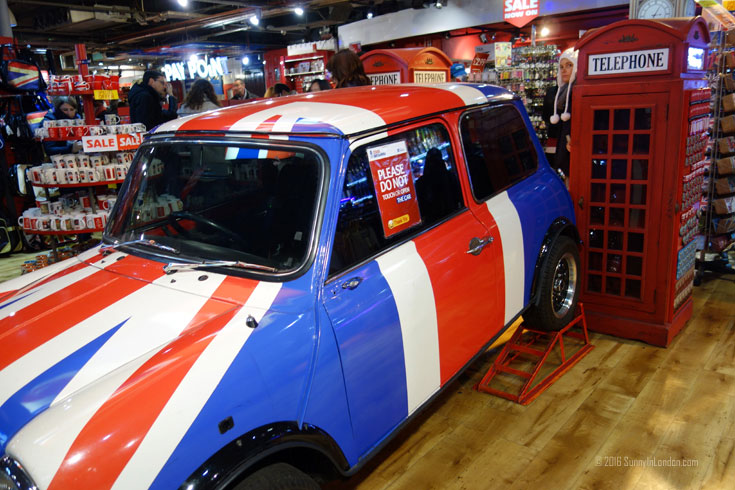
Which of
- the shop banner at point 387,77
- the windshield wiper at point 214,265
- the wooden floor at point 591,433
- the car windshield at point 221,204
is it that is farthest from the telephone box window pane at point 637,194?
the shop banner at point 387,77

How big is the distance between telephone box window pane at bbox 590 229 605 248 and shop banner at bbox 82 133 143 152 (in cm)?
403

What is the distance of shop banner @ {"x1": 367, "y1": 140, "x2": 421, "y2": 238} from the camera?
89.6 inches

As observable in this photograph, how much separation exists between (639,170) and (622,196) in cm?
21

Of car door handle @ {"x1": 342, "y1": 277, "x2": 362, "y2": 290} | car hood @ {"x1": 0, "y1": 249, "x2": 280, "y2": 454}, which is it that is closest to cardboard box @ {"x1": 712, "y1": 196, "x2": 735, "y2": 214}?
car door handle @ {"x1": 342, "y1": 277, "x2": 362, "y2": 290}

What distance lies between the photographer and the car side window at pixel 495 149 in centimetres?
288

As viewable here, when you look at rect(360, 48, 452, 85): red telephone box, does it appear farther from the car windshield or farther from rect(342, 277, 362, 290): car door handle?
rect(342, 277, 362, 290): car door handle

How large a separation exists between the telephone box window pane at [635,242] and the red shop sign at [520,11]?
7008 millimetres

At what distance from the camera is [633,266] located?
3801 mm

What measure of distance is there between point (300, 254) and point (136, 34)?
1672 centimetres

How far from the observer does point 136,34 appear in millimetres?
15961

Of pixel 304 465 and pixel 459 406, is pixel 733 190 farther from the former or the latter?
pixel 304 465

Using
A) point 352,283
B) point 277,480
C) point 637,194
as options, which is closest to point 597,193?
point 637,194

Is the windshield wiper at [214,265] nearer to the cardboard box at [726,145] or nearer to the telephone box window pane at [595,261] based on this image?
the telephone box window pane at [595,261]

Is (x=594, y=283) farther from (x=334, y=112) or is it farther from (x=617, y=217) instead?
(x=334, y=112)
